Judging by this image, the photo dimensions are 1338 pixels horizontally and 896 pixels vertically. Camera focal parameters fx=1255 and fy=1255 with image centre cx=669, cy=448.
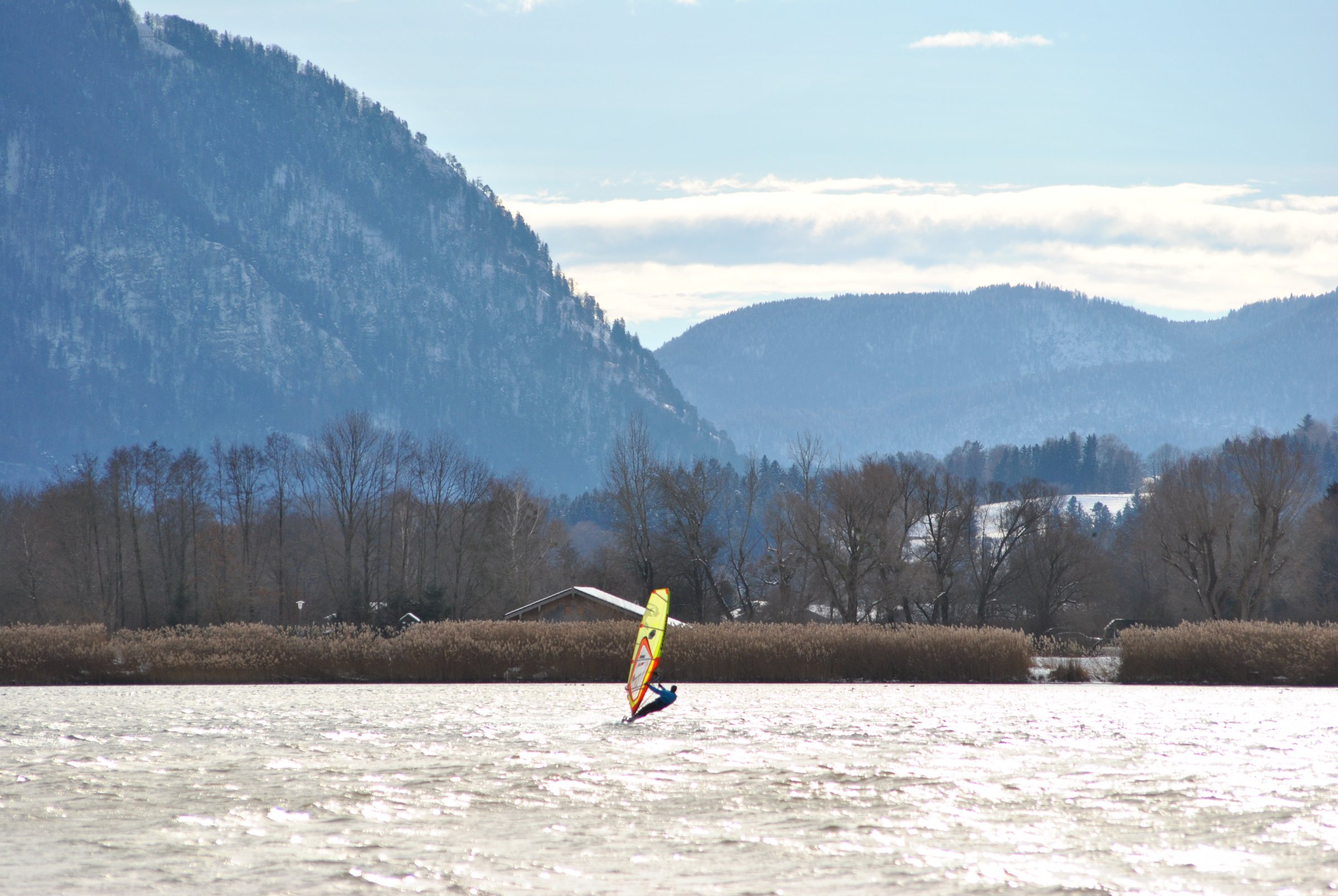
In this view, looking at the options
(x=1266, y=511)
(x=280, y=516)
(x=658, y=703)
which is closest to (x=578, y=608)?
(x=658, y=703)

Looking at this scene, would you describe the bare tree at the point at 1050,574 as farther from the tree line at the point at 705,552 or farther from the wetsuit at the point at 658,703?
the wetsuit at the point at 658,703

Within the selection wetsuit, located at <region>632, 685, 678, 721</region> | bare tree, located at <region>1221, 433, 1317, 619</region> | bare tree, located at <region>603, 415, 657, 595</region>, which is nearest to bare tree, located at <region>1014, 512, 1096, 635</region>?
bare tree, located at <region>1221, 433, 1317, 619</region>

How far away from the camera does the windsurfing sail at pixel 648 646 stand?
80.0 ft

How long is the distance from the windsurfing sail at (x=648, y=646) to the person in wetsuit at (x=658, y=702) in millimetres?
133

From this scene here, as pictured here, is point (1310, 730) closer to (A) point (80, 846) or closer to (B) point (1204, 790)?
(B) point (1204, 790)

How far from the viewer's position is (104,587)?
3327 inches

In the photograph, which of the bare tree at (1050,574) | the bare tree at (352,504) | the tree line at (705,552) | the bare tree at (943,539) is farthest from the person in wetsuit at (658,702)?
the bare tree at (1050,574)

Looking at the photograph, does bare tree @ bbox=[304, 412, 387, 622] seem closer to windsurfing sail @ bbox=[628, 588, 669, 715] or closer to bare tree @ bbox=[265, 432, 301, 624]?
bare tree @ bbox=[265, 432, 301, 624]

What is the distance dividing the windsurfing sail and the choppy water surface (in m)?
0.72

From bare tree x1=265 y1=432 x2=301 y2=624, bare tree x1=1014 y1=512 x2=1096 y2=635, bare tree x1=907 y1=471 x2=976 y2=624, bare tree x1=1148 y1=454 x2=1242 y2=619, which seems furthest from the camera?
bare tree x1=265 y1=432 x2=301 y2=624

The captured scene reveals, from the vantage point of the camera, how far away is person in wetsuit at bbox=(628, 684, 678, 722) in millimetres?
24375

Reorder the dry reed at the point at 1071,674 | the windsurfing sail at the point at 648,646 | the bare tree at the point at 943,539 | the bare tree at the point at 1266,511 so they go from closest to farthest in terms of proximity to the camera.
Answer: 1. the windsurfing sail at the point at 648,646
2. the dry reed at the point at 1071,674
3. the bare tree at the point at 1266,511
4. the bare tree at the point at 943,539

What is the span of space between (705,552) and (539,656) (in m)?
37.1

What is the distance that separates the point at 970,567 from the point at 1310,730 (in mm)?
62101
